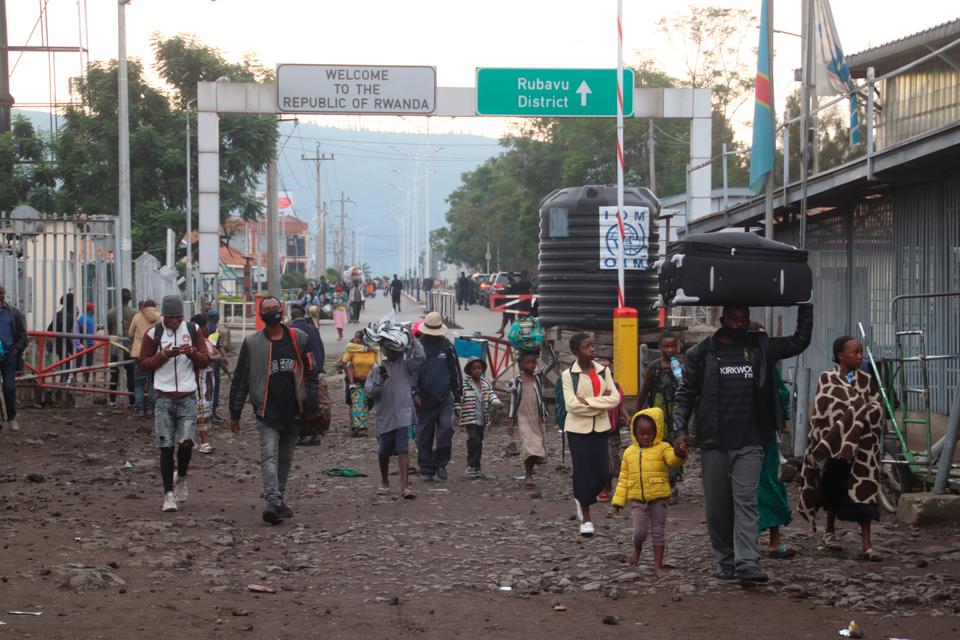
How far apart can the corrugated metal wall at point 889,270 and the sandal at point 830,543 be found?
3148 millimetres

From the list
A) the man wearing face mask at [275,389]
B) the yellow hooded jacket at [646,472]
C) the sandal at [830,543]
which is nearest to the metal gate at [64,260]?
the man wearing face mask at [275,389]

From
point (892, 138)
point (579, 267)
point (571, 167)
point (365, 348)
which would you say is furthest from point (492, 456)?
point (571, 167)

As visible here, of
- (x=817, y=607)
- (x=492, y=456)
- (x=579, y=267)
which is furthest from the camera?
(x=579, y=267)

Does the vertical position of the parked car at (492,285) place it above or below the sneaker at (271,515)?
above

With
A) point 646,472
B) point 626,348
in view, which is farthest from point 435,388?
point 646,472

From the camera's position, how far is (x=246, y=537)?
10.2 meters

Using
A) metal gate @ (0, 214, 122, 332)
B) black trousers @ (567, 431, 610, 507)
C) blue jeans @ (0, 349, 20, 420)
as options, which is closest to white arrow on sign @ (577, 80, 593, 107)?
metal gate @ (0, 214, 122, 332)

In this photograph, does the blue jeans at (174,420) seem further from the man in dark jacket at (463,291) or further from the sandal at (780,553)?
the man in dark jacket at (463,291)

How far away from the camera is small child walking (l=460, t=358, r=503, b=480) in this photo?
1374cm

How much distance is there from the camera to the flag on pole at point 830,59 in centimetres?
1470

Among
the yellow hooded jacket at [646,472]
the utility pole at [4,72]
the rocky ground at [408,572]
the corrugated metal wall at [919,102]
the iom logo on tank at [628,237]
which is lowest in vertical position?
the rocky ground at [408,572]

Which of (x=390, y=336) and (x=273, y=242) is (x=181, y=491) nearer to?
(x=390, y=336)

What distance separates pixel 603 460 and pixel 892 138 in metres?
9.00

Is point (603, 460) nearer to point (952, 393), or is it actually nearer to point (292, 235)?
point (952, 393)
